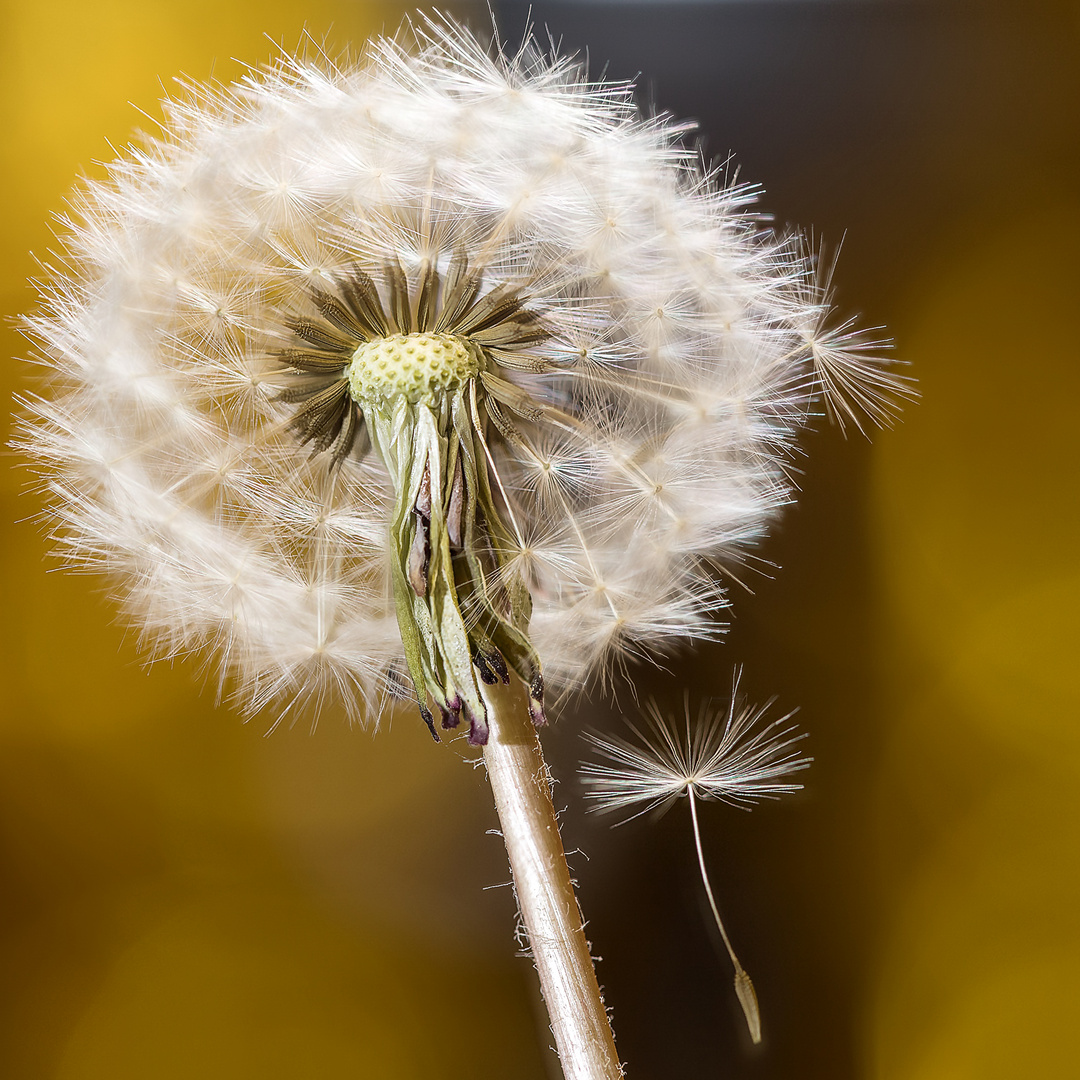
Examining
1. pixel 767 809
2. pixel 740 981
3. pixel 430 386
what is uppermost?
pixel 430 386

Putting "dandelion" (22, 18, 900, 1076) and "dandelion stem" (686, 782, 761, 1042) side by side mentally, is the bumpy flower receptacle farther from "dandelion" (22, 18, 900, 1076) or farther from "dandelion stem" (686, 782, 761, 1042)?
"dandelion stem" (686, 782, 761, 1042)

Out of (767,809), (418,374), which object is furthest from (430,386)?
(767,809)

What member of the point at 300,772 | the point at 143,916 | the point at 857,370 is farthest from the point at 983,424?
the point at 143,916

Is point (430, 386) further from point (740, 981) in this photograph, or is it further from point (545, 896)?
point (740, 981)

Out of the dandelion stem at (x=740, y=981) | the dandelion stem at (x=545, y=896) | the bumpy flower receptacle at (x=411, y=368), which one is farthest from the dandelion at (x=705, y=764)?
the bumpy flower receptacle at (x=411, y=368)

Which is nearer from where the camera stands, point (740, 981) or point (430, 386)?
point (430, 386)

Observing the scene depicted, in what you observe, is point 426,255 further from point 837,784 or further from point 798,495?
point 837,784

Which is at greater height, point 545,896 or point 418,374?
point 418,374
